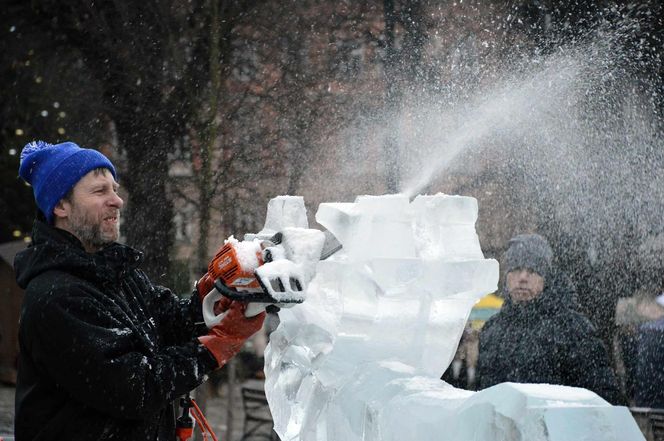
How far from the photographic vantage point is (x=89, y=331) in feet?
6.86

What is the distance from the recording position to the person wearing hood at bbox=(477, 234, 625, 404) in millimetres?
3471

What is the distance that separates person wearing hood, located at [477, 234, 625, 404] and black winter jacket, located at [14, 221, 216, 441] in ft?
5.88

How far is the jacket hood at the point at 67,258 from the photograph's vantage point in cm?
221

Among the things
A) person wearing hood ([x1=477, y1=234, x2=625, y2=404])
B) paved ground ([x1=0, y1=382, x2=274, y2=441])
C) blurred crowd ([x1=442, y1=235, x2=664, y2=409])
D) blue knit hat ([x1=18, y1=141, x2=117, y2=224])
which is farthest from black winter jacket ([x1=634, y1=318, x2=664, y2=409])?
blue knit hat ([x1=18, y1=141, x2=117, y2=224])

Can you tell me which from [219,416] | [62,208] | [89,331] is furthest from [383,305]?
[219,416]

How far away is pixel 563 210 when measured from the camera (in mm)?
6316

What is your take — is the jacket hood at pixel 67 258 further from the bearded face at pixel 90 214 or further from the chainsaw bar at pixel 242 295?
the chainsaw bar at pixel 242 295

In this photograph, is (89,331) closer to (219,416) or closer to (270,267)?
(270,267)

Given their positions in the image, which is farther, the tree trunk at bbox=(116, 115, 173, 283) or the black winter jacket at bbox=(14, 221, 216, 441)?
the tree trunk at bbox=(116, 115, 173, 283)

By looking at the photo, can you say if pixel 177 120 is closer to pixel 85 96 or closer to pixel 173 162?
pixel 173 162

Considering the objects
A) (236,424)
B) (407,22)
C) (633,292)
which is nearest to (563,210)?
(633,292)

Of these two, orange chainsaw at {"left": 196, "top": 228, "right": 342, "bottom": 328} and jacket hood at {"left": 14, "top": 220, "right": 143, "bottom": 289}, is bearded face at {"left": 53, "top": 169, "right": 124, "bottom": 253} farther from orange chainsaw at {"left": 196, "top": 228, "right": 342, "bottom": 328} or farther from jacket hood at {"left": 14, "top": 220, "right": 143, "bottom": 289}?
orange chainsaw at {"left": 196, "top": 228, "right": 342, "bottom": 328}

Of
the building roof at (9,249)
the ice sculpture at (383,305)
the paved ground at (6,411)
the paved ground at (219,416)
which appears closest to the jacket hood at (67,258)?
the ice sculpture at (383,305)

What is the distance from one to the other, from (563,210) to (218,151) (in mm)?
2805
